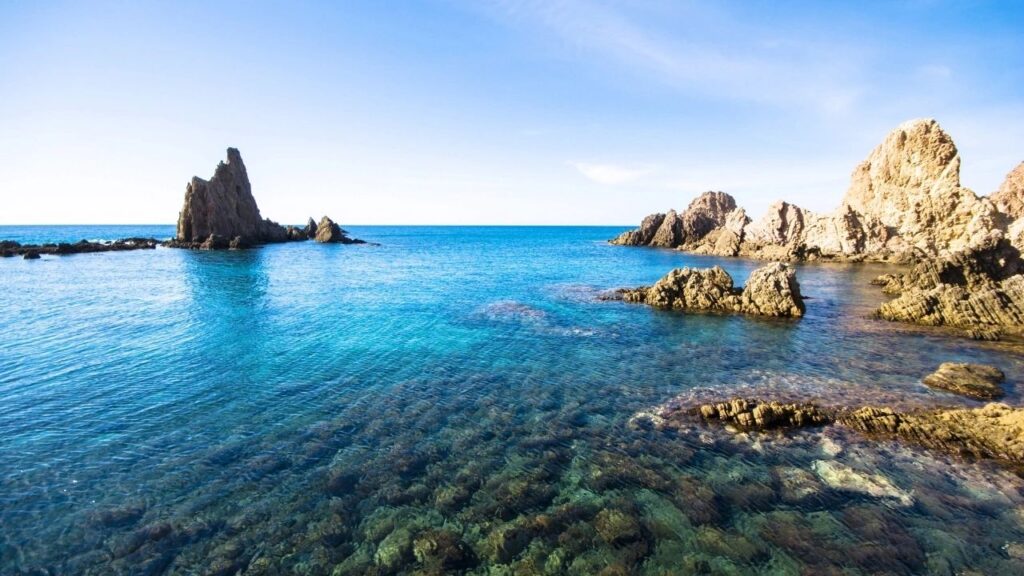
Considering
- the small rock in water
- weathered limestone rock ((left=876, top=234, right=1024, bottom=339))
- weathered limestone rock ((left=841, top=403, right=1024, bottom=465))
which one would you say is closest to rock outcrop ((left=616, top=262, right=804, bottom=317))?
weathered limestone rock ((left=876, top=234, right=1024, bottom=339))

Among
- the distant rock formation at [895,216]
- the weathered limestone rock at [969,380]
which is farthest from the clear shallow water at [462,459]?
the distant rock formation at [895,216]

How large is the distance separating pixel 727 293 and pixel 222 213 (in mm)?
107023

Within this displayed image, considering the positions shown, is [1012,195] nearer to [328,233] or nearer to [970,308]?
[970,308]

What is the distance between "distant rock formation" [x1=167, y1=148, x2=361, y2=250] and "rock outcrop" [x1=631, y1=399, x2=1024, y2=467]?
10530cm

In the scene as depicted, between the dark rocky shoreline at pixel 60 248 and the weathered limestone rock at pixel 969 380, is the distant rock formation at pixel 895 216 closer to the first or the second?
the weathered limestone rock at pixel 969 380

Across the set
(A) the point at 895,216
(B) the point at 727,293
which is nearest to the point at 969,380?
(B) the point at 727,293

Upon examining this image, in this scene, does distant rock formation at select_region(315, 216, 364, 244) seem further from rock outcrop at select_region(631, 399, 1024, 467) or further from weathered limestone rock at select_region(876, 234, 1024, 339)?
rock outcrop at select_region(631, 399, 1024, 467)

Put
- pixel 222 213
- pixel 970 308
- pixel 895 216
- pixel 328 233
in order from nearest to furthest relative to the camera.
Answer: pixel 970 308, pixel 895 216, pixel 222 213, pixel 328 233

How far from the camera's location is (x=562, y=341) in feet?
91.5

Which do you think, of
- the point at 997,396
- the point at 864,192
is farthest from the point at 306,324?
the point at 864,192

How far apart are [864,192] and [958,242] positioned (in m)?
23.5

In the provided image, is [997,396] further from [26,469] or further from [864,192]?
[864,192]

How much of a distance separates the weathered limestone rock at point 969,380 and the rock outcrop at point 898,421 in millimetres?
2979

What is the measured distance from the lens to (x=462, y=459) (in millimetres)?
14203
